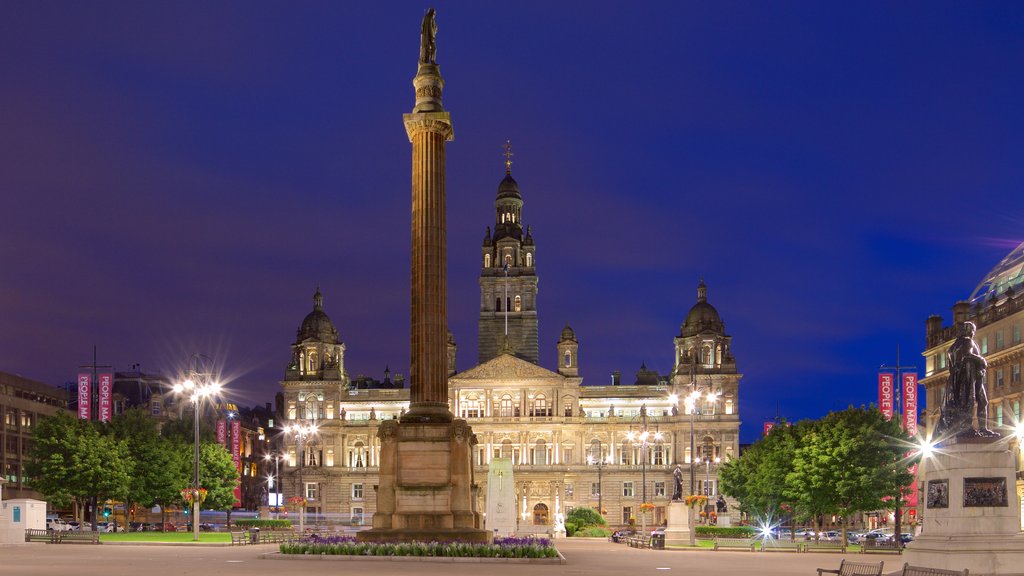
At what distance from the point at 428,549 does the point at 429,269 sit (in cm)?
1264

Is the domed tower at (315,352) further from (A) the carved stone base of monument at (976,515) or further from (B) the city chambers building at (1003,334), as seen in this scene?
(A) the carved stone base of monument at (976,515)

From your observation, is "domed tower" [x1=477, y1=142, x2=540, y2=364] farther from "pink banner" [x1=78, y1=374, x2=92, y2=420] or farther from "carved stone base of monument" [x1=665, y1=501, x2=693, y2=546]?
A: "carved stone base of monument" [x1=665, y1=501, x2=693, y2=546]

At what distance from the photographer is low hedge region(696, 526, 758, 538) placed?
84.6 metres

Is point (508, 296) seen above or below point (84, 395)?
above

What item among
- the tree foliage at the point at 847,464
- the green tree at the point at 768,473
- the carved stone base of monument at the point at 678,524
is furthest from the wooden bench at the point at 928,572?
the green tree at the point at 768,473

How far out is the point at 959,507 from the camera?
89.7 ft

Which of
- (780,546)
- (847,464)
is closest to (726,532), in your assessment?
(847,464)

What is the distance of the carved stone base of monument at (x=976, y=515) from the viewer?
86.3 feet

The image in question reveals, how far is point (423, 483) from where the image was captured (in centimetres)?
4609

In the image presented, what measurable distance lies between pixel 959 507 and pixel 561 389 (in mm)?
131779

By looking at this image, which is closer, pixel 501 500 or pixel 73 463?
pixel 501 500

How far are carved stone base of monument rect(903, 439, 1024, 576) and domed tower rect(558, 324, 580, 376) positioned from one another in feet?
438

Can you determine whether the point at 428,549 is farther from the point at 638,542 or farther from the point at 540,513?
the point at 540,513

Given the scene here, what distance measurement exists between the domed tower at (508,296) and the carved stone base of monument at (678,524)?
296 ft
